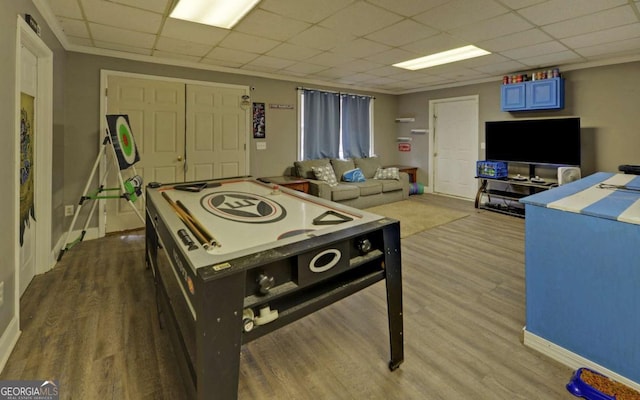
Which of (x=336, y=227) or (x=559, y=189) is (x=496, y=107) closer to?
(x=559, y=189)

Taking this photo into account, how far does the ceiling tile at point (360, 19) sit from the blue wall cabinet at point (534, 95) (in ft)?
10.6

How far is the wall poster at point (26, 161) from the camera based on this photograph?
2.54 metres

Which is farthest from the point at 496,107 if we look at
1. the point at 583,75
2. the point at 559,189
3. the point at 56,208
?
the point at 56,208

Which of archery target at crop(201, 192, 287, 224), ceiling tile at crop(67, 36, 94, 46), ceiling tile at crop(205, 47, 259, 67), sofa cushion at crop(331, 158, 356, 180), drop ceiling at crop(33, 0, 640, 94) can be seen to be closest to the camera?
archery target at crop(201, 192, 287, 224)

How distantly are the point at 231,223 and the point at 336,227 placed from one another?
0.60 meters

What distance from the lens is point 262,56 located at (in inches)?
169

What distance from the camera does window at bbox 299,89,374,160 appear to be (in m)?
6.08

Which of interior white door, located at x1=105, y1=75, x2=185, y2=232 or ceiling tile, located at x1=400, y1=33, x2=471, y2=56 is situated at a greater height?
ceiling tile, located at x1=400, y1=33, x2=471, y2=56

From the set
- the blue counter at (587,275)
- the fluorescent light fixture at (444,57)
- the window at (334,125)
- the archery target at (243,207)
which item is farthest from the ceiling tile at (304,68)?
the blue counter at (587,275)

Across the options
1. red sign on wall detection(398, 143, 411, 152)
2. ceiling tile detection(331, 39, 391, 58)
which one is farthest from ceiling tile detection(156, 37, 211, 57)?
red sign on wall detection(398, 143, 411, 152)

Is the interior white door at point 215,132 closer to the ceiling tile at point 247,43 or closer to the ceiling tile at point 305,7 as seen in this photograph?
the ceiling tile at point 247,43

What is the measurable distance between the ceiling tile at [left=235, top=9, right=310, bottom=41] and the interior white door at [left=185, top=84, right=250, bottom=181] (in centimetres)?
176

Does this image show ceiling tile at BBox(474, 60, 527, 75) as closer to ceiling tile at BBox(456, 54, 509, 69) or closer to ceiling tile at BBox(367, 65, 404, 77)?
ceiling tile at BBox(456, 54, 509, 69)

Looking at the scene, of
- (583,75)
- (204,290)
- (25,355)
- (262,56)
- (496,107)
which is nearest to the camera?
(204,290)
